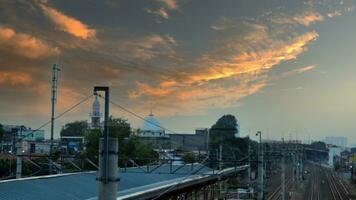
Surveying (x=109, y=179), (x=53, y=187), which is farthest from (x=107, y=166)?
(x=53, y=187)

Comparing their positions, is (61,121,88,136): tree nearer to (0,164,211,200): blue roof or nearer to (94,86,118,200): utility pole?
(0,164,211,200): blue roof

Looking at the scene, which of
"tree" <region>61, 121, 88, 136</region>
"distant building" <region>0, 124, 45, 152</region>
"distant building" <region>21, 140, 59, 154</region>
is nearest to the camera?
"distant building" <region>0, 124, 45, 152</region>

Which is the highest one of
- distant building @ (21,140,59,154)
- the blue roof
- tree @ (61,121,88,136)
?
tree @ (61,121,88,136)

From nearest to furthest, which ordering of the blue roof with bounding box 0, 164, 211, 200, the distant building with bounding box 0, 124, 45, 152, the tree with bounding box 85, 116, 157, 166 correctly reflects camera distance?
the blue roof with bounding box 0, 164, 211, 200
the distant building with bounding box 0, 124, 45, 152
the tree with bounding box 85, 116, 157, 166

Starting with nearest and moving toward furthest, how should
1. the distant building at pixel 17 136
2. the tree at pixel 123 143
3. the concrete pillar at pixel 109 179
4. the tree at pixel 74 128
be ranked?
the concrete pillar at pixel 109 179 → the distant building at pixel 17 136 → the tree at pixel 123 143 → the tree at pixel 74 128

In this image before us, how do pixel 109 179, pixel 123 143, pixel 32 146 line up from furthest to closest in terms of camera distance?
pixel 123 143 < pixel 32 146 < pixel 109 179

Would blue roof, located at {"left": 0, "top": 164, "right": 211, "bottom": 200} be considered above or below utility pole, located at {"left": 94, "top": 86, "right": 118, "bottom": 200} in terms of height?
below

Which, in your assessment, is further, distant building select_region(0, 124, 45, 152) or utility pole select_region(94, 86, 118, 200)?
distant building select_region(0, 124, 45, 152)

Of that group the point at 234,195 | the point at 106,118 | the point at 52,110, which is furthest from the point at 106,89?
the point at 234,195

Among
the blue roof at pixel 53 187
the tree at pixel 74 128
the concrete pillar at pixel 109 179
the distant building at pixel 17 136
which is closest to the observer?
the concrete pillar at pixel 109 179

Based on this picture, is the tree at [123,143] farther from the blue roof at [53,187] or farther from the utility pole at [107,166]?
the utility pole at [107,166]

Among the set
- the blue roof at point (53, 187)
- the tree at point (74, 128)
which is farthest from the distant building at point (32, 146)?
the tree at point (74, 128)

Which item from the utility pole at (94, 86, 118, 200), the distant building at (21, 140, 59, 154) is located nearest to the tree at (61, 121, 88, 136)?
the distant building at (21, 140, 59, 154)

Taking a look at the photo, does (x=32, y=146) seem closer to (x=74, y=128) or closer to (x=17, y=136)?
(x=17, y=136)
